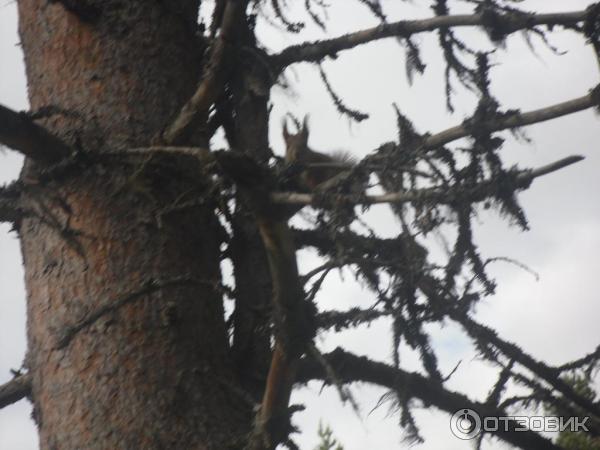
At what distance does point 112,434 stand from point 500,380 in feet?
4.40

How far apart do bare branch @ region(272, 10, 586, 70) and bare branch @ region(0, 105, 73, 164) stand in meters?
0.97

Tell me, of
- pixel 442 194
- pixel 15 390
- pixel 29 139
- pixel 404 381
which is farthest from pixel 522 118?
pixel 15 390

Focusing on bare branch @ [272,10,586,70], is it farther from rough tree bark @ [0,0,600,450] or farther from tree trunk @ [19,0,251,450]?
tree trunk @ [19,0,251,450]

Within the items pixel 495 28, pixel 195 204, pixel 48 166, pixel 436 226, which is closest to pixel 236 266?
pixel 195 204

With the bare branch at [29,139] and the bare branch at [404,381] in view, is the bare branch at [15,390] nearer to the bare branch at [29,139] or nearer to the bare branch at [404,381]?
the bare branch at [29,139]

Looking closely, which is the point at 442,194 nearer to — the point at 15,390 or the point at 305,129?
the point at 15,390

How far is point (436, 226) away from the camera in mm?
2221

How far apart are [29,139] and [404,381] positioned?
53.2 inches

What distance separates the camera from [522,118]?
242cm

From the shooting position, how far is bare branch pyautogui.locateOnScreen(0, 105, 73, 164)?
242 centimetres

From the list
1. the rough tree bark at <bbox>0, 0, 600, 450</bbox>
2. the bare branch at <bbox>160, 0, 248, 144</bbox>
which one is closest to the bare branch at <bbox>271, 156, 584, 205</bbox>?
the rough tree bark at <bbox>0, 0, 600, 450</bbox>

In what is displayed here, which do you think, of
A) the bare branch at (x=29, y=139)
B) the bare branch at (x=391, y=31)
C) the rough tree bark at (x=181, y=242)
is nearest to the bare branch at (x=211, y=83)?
the rough tree bark at (x=181, y=242)

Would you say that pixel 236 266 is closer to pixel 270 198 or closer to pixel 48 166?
pixel 48 166

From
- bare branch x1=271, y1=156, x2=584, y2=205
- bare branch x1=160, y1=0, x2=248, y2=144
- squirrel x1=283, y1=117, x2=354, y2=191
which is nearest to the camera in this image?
bare branch x1=271, y1=156, x2=584, y2=205
